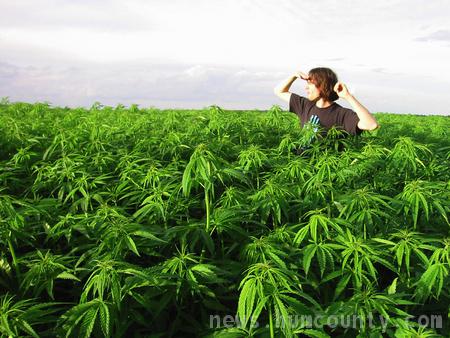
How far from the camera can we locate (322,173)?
9.14ft

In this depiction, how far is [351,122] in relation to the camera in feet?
13.5

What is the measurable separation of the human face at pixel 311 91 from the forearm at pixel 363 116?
447mm

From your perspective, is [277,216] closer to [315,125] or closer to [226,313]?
[226,313]

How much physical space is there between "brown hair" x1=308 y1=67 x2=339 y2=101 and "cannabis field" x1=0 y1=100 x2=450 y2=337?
1286 millimetres

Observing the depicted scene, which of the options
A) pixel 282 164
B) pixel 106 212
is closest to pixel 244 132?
pixel 282 164

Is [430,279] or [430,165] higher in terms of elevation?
[430,165]

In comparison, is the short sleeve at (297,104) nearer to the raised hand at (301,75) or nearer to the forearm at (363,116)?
the raised hand at (301,75)

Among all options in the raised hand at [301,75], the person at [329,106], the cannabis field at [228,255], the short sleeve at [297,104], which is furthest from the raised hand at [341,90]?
the cannabis field at [228,255]

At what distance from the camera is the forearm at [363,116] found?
390 cm

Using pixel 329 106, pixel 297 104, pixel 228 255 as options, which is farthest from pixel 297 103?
pixel 228 255

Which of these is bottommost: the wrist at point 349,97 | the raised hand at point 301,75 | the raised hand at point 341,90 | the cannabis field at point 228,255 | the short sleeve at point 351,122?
the cannabis field at point 228,255

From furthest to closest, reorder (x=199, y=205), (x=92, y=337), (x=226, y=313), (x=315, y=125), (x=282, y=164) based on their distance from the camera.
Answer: (x=315, y=125), (x=282, y=164), (x=199, y=205), (x=226, y=313), (x=92, y=337)

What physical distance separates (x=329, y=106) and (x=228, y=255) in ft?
8.72

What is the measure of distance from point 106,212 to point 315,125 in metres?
2.37
